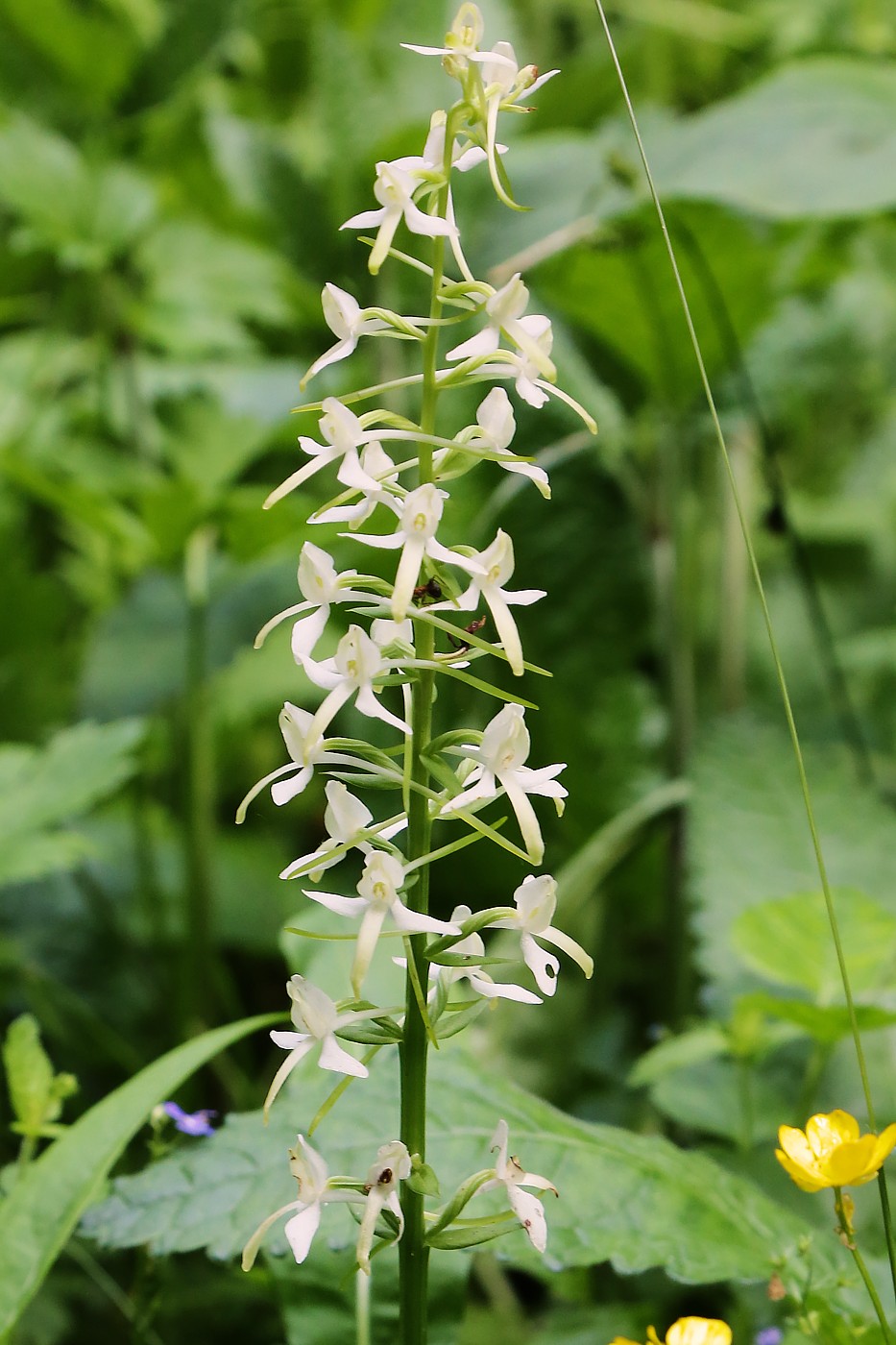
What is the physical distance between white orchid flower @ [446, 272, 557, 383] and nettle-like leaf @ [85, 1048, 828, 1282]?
383 mm

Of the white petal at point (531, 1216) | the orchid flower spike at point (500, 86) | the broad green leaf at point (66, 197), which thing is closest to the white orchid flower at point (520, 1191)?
the white petal at point (531, 1216)

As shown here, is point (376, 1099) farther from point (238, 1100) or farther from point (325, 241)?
point (325, 241)

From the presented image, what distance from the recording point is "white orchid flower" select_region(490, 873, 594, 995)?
0.40 metres

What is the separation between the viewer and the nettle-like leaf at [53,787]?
817 mm

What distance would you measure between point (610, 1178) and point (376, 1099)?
0.41ft

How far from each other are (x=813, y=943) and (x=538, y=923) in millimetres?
417

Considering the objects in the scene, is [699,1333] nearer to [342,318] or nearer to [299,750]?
Result: [299,750]

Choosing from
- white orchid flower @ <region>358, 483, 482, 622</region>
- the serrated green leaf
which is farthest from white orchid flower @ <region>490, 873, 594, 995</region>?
the serrated green leaf

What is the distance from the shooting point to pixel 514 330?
0.40 m

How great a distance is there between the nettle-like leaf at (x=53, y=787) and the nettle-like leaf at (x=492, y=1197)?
0.94 feet

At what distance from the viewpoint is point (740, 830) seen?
3.16 ft

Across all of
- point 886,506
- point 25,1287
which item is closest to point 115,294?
point 886,506

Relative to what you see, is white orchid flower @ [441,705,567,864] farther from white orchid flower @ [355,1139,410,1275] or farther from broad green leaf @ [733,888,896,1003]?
broad green leaf @ [733,888,896,1003]

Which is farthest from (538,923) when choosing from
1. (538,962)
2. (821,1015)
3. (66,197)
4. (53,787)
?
(66,197)
